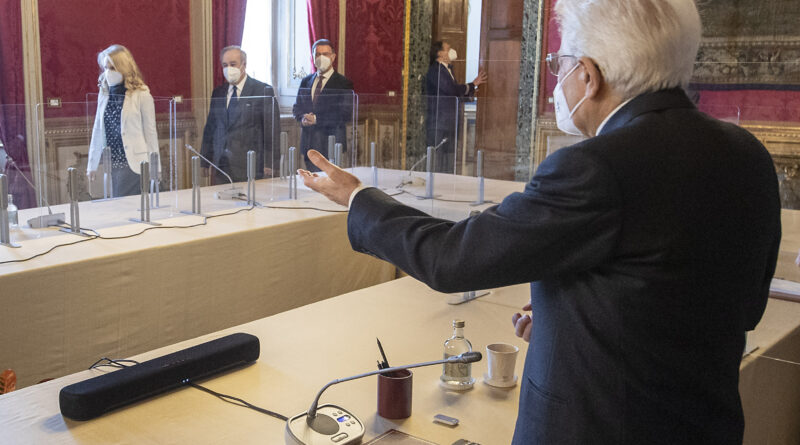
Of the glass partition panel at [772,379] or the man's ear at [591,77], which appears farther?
the glass partition panel at [772,379]

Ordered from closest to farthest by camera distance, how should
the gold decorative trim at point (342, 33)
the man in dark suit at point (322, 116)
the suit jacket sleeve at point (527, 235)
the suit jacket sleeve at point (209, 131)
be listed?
the suit jacket sleeve at point (527, 235)
the suit jacket sleeve at point (209, 131)
the man in dark suit at point (322, 116)
the gold decorative trim at point (342, 33)

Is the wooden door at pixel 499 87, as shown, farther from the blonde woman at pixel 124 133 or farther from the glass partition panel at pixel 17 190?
the glass partition panel at pixel 17 190

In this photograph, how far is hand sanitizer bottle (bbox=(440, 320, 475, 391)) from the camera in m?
1.71

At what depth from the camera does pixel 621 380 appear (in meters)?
0.96

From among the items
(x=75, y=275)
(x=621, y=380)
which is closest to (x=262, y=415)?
(x=621, y=380)

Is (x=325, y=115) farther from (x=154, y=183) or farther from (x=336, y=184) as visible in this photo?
(x=336, y=184)

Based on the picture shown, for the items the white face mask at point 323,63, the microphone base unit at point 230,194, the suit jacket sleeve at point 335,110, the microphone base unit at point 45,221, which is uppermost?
the white face mask at point 323,63

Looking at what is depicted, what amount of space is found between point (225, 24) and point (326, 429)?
593cm

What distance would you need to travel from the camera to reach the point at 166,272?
3133 millimetres

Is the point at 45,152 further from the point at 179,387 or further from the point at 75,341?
the point at 179,387

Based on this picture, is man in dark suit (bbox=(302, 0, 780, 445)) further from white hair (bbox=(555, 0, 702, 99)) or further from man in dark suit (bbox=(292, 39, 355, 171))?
man in dark suit (bbox=(292, 39, 355, 171))

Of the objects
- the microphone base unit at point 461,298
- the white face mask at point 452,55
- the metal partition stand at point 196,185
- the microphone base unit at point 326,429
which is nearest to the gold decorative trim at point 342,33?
the white face mask at point 452,55

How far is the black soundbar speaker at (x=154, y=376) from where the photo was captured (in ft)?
4.78

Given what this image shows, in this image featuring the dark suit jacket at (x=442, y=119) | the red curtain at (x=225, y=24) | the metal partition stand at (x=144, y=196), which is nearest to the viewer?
the metal partition stand at (x=144, y=196)
